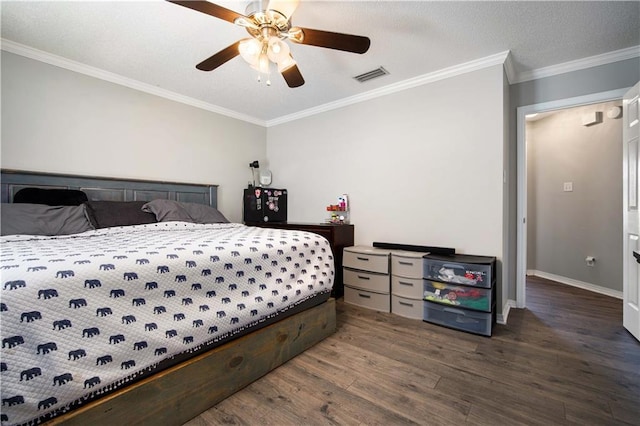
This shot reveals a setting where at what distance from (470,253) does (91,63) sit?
4.12 m

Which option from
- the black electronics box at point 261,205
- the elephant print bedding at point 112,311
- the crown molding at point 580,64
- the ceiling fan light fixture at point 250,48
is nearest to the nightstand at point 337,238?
the black electronics box at point 261,205

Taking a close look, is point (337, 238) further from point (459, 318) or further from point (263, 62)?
point (263, 62)

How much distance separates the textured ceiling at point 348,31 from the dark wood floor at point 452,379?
2419 mm

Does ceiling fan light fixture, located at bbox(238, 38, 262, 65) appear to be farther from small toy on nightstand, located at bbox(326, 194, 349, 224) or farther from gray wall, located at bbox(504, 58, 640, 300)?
gray wall, located at bbox(504, 58, 640, 300)

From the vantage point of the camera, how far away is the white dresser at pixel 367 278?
2.76m

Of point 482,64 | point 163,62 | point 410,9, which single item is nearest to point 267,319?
point 410,9

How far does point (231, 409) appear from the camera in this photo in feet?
4.58

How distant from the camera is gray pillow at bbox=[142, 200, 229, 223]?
271cm

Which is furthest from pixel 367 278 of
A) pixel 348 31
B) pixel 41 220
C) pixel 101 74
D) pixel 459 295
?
pixel 101 74

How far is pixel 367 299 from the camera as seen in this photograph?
9.44 feet

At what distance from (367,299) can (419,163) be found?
157cm

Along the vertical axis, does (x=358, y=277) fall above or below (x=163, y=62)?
below

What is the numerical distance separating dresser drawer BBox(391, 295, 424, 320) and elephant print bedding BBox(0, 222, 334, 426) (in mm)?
1416

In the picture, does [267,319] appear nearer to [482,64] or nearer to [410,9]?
[410,9]
